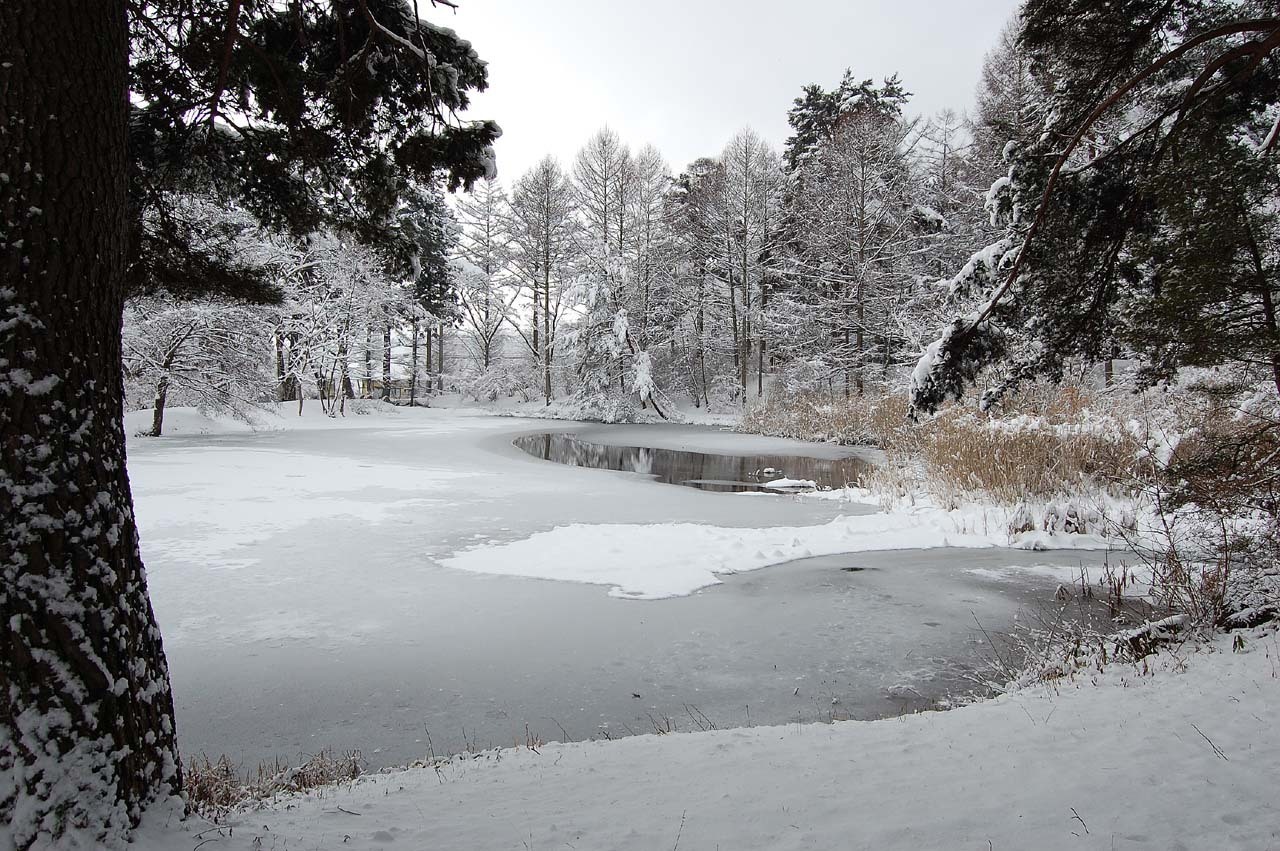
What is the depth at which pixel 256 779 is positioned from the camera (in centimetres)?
287

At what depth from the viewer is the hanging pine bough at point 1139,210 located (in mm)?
3582

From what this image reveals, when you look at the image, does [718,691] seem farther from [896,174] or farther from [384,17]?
[896,174]

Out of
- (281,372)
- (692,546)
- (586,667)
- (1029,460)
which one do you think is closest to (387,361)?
(281,372)

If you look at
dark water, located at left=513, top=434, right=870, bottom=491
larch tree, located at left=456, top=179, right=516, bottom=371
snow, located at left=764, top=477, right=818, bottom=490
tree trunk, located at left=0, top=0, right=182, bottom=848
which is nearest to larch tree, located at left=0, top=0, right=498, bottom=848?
tree trunk, located at left=0, top=0, right=182, bottom=848

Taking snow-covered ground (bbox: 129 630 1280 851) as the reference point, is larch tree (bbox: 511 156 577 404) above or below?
above

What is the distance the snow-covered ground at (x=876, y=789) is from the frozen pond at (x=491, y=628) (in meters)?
0.78

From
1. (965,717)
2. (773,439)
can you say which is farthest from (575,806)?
(773,439)

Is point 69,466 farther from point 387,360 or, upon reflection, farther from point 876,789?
point 387,360

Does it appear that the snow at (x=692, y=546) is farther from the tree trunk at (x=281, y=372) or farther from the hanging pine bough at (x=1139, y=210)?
the tree trunk at (x=281, y=372)

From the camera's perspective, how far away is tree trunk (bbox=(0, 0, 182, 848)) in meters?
1.68

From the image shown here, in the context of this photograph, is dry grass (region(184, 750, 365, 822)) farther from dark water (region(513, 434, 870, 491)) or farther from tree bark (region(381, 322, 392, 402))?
tree bark (region(381, 322, 392, 402))

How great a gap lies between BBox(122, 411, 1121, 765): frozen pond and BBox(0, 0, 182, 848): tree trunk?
4.95 feet

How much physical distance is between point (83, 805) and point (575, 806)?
4.16 feet

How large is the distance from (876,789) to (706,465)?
1292 cm
